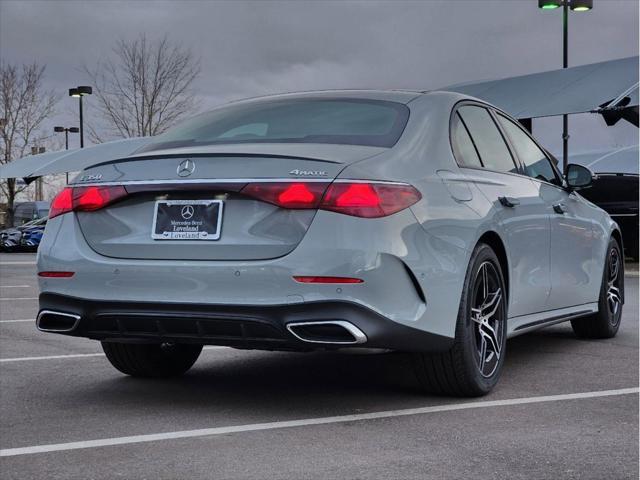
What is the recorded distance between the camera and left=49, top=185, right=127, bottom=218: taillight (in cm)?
518

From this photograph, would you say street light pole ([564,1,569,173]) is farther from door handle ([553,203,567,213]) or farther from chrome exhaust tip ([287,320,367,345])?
chrome exhaust tip ([287,320,367,345])

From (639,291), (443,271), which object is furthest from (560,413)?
(639,291)

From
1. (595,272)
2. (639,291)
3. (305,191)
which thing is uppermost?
(305,191)

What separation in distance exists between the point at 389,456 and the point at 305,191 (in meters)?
1.26

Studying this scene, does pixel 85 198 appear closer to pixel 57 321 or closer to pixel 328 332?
pixel 57 321

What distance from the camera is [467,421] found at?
498cm

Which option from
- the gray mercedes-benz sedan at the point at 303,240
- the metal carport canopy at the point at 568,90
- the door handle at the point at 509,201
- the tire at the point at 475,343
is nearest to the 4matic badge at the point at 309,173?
the gray mercedes-benz sedan at the point at 303,240

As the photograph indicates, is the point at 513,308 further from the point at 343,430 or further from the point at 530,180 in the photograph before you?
the point at 343,430

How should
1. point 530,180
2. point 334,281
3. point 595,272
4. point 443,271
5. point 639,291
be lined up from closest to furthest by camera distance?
point 334,281
point 443,271
point 530,180
point 595,272
point 639,291

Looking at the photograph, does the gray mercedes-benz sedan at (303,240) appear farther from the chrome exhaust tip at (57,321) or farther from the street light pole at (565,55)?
the street light pole at (565,55)

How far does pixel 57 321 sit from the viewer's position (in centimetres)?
526

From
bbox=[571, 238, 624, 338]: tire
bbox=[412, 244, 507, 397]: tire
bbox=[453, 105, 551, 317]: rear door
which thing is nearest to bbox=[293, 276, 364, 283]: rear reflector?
bbox=[412, 244, 507, 397]: tire

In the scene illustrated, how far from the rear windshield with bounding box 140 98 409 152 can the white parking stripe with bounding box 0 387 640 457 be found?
131 centimetres

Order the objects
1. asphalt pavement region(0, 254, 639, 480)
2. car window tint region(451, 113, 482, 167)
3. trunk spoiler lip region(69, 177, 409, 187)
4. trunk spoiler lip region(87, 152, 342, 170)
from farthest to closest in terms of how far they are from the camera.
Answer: car window tint region(451, 113, 482, 167) → trunk spoiler lip region(87, 152, 342, 170) → trunk spoiler lip region(69, 177, 409, 187) → asphalt pavement region(0, 254, 639, 480)
